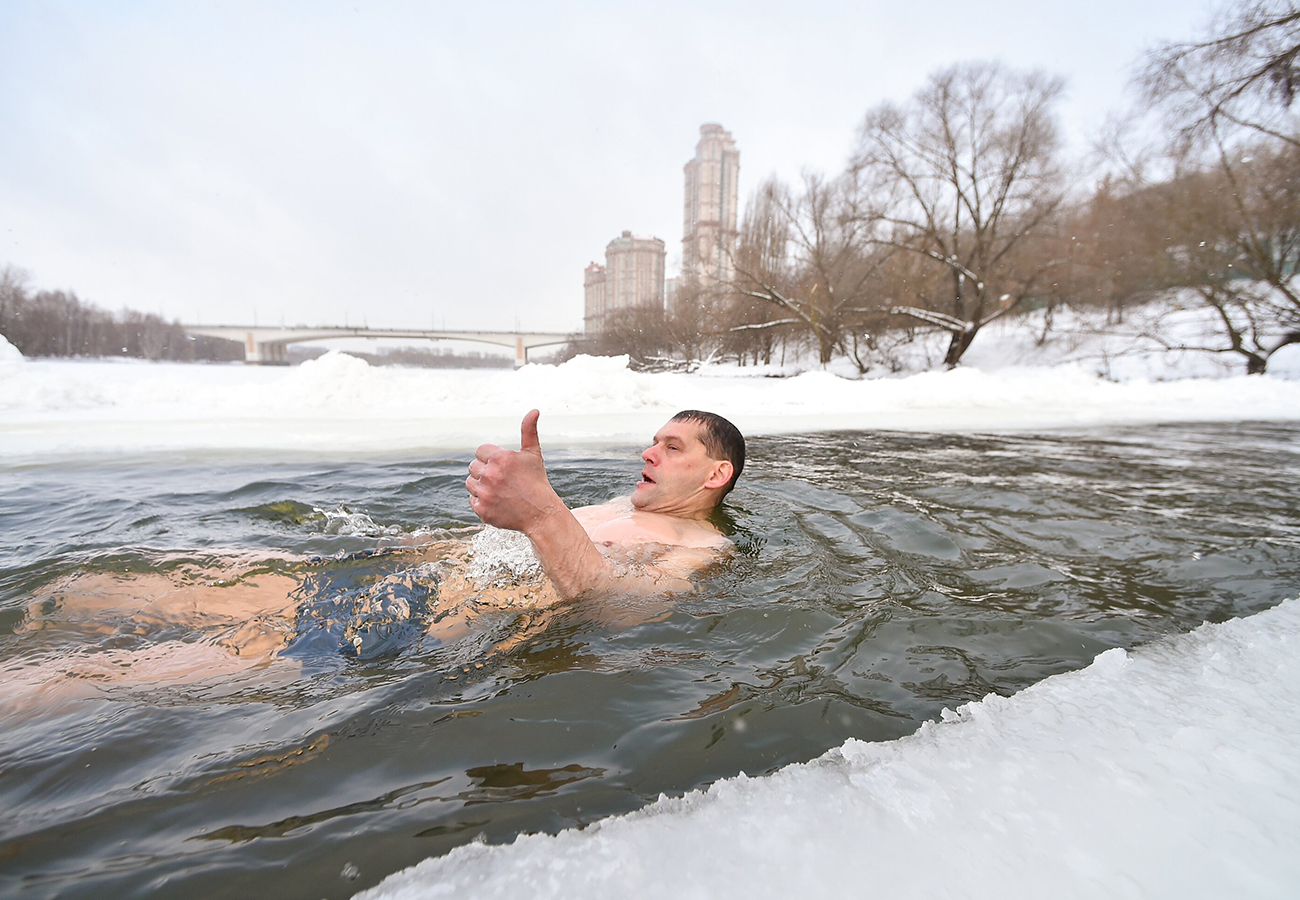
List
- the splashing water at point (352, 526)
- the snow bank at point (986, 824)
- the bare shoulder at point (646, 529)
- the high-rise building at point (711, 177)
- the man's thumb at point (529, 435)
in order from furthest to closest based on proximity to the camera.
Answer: the high-rise building at point (711, 177)
the splashing water at point (352, 526)
the bare shoulder at point (646, 529)
the man's thumb at point (529, 435)
the snow bank at point (986, 824)

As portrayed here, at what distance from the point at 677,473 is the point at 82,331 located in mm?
20305

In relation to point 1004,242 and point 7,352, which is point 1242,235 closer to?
point 1004,242

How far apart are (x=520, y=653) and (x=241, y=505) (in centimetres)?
274

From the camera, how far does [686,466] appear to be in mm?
2920

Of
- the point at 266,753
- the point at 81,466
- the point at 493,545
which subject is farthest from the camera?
the point at 81,466

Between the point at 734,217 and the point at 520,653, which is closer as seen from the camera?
the point at 520,653

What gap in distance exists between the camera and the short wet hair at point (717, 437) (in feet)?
9.73

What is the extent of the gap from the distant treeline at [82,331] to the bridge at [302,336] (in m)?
0.70

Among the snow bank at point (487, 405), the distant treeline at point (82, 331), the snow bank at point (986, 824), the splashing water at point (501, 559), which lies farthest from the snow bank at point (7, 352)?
the snow bank at point (986, 824)

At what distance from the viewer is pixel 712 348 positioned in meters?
20.5

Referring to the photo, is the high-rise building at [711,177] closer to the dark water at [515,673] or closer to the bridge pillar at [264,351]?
the bridge pillar at [264,351]

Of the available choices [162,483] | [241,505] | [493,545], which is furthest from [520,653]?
[162,483]

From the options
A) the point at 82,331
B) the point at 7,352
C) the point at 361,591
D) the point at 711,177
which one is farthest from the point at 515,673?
the point at 711,177

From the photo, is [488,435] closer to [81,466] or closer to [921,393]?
[81,466]
